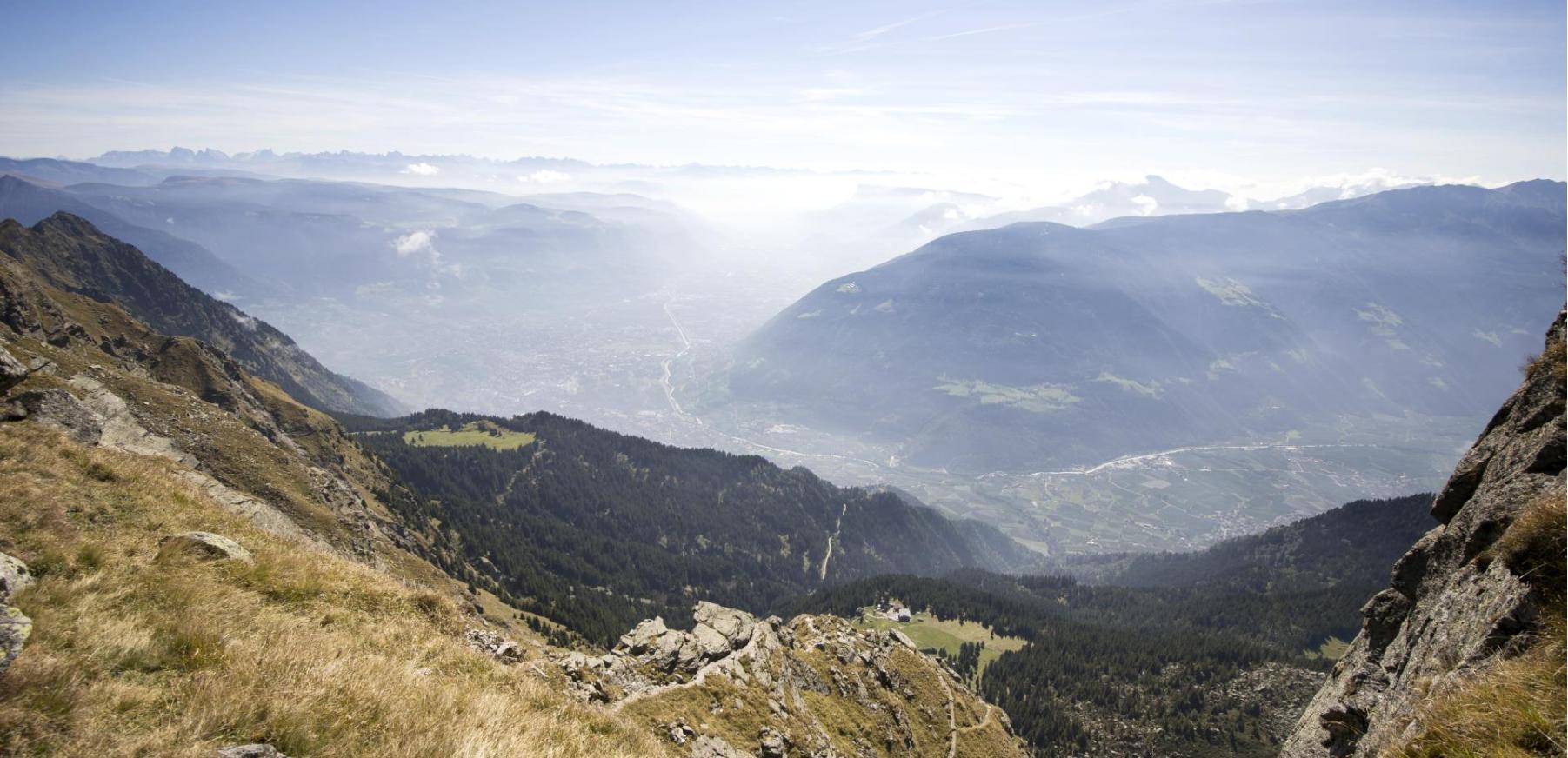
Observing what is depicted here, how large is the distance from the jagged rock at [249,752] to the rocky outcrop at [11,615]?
2.89 m

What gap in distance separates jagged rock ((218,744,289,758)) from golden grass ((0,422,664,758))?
0.81ft

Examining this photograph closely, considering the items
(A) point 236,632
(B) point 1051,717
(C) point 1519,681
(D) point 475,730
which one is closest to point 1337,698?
(C) point 1519,681

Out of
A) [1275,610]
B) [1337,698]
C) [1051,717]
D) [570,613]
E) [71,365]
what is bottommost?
[1275,610]

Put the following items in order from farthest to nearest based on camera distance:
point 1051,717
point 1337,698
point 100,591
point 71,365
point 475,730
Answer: point 1051,717, point 71,365, point 1337,698, point 100,591, point 475,730

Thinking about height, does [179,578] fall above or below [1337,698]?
above

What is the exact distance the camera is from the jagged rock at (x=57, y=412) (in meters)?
23.5

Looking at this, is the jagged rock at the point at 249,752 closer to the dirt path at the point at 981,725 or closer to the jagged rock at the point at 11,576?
the jagged rock at the point at 11,576

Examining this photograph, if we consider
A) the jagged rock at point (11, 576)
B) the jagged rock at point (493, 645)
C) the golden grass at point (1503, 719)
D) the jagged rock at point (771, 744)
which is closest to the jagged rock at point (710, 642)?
the jagged rock at point (771, 744)

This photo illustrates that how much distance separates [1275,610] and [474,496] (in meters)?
206

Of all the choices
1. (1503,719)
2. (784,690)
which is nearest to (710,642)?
(784,690)

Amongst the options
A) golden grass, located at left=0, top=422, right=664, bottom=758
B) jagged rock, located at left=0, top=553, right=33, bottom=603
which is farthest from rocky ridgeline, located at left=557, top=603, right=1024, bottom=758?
jagged rock, located at left=0, top=553, right=33, bottom=603

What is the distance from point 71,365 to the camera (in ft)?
171

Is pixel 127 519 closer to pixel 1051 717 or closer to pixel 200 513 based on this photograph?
pixel 200 513

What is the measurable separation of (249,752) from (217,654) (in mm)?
3756
